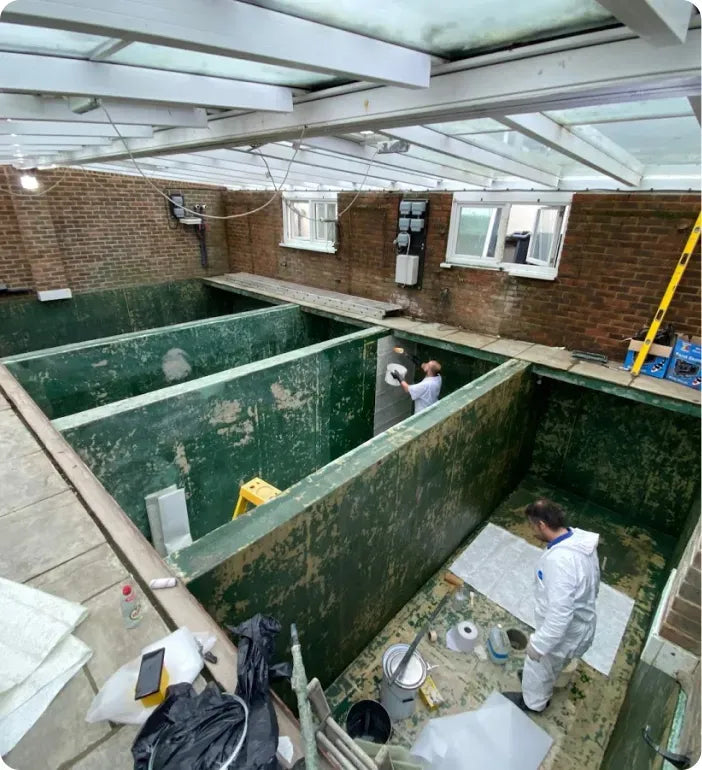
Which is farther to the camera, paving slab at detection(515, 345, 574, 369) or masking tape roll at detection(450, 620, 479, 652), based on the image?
paving slab at detection(515, 345, 574, 369)

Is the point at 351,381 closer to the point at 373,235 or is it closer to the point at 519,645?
the point at 373,235

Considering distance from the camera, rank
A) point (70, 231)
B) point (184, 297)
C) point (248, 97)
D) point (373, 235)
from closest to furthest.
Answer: point (248, 97) < point (373, 235) < point (70, 231) < point (184, 297)

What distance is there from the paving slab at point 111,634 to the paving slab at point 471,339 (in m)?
3.64

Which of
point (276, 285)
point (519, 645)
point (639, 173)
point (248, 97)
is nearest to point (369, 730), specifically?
point (519, 645)

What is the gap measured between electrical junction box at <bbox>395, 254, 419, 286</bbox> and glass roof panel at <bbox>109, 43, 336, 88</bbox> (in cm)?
321

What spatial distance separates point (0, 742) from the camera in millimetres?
973

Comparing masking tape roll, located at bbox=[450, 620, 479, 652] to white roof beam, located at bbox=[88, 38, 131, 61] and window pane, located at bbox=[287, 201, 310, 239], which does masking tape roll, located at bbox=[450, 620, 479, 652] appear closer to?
white roof beam, located at bbox=[88, 38, 131, 61]

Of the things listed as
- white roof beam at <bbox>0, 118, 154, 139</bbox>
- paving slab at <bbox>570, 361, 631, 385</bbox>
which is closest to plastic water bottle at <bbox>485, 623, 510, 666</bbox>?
paving slab at <bbox>570, 361, 631, 385</bbox>

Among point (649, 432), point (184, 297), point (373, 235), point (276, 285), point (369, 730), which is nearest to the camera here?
point (369, 730)

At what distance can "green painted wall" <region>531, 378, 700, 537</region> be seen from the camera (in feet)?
11.9

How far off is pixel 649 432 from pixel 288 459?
346 cm

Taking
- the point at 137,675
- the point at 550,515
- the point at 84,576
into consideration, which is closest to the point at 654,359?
the point at 550,515

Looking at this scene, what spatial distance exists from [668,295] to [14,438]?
15.5 ft

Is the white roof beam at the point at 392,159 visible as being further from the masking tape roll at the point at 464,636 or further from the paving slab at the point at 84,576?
the masking tape roll at the point at 464,636
